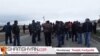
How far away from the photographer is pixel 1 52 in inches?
910

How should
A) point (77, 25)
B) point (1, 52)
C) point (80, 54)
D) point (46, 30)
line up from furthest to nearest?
point (77, 25) < point (46, 30) < point (80, 54) < point (1, 52)

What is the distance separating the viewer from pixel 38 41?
127 feet

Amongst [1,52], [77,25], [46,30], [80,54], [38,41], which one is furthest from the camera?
[38,41]

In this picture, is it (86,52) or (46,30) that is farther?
(46,30)

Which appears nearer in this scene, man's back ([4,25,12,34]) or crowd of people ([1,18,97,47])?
crowd of people ([1,18,97,47])

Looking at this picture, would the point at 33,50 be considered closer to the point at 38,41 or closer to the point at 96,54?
the point at 96,54

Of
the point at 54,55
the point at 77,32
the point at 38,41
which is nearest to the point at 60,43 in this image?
the point at 77,32

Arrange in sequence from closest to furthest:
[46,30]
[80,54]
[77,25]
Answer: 1. [80,54]
2. [46,30]
3. [77,25]

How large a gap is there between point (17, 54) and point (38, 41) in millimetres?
14831

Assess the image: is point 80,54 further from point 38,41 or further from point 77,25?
point 38,41

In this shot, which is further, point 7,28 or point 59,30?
point 7,28

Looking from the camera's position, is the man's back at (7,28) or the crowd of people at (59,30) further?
the man's back at (7,28)

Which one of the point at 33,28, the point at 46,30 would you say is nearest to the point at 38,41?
the point at 33,28

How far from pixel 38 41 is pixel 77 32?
4968 millimetres
